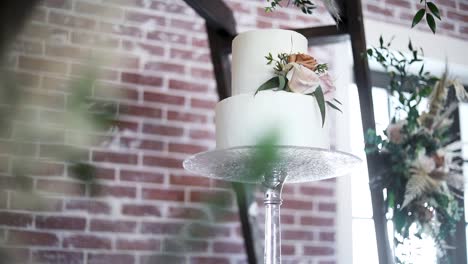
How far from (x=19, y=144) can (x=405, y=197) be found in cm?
70

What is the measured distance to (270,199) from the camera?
135 centimetres

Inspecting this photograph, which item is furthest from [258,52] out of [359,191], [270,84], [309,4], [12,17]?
[359,191]

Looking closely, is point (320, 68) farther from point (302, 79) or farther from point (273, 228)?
point (273, 228)

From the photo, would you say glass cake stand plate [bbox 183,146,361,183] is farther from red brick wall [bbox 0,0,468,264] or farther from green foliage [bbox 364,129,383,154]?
red brick wall [bbox 0,0,468,264]

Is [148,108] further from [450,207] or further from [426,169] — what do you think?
[426,169]

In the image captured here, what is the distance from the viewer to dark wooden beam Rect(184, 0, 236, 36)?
6.41ft

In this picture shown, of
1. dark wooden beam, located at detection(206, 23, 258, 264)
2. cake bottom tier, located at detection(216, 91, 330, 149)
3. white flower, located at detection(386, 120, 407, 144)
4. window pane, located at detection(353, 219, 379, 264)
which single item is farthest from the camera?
A: window pane, located at detection(353, 219, 379, 264)

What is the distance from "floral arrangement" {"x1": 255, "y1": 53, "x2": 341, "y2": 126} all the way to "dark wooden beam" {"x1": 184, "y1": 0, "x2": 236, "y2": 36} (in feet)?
1.92

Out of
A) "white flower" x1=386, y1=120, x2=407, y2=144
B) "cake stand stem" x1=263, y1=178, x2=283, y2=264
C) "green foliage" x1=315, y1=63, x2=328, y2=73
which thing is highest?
"green foliage" x1=315, y1=63, x2=328, y2=73

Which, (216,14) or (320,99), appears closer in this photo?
(320,99)

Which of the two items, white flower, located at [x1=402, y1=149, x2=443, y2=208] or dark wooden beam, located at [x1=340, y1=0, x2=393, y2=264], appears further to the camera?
dark wooden beam, located at [x1=340, y1=0, x2=393, y2=264]

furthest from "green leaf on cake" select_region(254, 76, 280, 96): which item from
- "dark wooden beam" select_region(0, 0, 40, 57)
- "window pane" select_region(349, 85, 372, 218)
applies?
"window pane" select_region(349, 85, 372, 218)

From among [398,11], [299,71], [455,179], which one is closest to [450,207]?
[455,179]

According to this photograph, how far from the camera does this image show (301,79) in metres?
1.37
